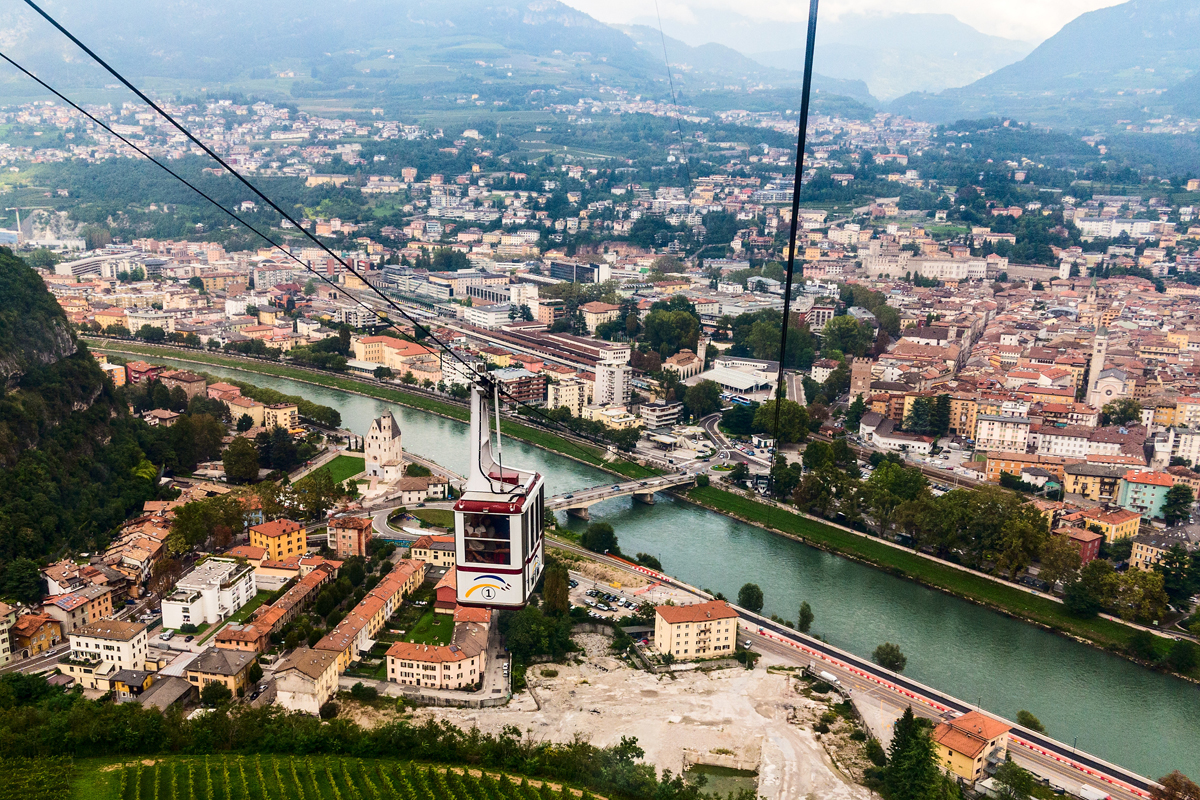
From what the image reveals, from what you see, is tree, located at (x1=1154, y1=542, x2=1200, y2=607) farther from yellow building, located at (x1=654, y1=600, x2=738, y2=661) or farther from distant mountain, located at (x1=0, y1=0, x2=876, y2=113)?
distant mountain, located at (x1=0, y1=0, x2=876, y2=113)

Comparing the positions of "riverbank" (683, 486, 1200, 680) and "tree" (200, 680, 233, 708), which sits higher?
"tree" (200, 680, 233, 708)

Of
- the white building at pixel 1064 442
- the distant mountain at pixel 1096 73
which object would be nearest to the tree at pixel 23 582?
the white building at pixel 1064 442

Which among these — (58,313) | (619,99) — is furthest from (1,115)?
(58,313)

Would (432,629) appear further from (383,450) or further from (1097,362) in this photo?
(1097,362)

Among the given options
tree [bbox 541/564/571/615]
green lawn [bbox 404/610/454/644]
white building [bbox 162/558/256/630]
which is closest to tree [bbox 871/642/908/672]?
tree [bbox 541/564/571/615]

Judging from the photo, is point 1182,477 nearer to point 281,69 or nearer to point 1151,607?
point 1151,607
